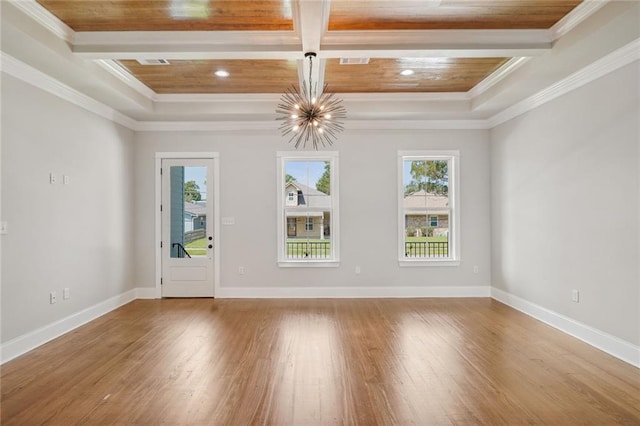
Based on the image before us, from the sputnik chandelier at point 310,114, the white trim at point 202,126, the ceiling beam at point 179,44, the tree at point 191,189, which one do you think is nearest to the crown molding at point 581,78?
the sputnik chandelier at point 310,114

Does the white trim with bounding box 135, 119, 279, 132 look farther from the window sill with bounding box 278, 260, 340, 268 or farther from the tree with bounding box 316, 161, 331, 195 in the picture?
the window sill with bounding box 278, 260, 340, 268

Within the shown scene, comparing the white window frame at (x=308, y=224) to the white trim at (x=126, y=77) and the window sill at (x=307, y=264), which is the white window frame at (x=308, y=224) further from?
the white trim at (x=126, y=77)

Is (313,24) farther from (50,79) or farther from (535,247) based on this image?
(535,247)

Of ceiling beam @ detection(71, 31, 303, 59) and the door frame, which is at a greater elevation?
ceiling beam @ detection(71, 31, 303, 59)

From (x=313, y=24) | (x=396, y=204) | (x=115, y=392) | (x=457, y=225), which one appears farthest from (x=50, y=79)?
(x=457, y=225)

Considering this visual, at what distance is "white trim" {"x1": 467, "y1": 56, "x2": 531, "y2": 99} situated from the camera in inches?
153

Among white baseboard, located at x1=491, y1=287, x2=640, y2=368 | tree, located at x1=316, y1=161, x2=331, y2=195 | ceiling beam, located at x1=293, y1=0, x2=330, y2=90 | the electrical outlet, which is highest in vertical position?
ceiling beam, located at x1=293, y1=0, x2=330, y2=90

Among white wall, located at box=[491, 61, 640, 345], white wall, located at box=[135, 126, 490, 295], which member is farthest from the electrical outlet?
white wall, located at box=[135, 126, 490, 295]

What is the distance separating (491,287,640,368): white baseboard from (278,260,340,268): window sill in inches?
102

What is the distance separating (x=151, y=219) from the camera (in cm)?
557

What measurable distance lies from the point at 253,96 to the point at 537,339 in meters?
4.59

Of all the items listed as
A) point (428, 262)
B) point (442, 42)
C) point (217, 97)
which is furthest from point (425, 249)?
point (217, 97)

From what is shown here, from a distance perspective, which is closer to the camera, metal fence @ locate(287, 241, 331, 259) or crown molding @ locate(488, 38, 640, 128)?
crown molding @ locate(488, 38, 640, 128)

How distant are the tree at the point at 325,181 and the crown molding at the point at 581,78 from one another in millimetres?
2685
